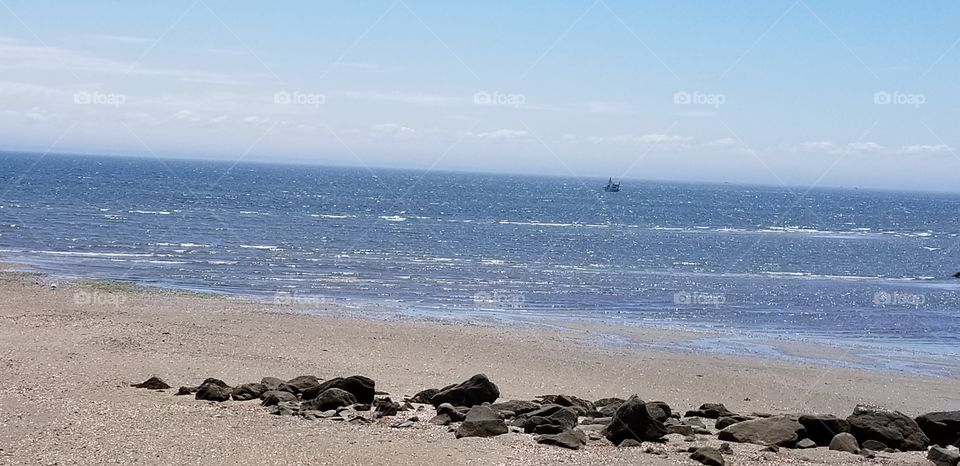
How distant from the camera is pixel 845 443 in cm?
1442

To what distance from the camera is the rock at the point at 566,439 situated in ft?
45.1

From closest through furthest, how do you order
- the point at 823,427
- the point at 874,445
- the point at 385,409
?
1. the point at 874,445
2. the point at 823,427
3. the point at 385,409

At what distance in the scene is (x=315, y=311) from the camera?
29.9 metres

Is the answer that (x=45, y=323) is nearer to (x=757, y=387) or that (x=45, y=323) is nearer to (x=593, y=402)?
(x=593, y=402)

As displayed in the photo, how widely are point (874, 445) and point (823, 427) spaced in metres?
0.76

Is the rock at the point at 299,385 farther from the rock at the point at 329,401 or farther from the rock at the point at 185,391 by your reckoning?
the rock at the point at 185,391

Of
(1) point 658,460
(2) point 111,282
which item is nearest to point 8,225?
(2) point 111,282

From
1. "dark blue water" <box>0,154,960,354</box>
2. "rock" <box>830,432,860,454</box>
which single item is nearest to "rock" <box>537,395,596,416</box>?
"rock" <box>830,432,860,454</box>

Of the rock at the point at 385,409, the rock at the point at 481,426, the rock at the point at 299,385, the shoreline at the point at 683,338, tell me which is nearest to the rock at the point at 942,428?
the rock at the point at 481,426

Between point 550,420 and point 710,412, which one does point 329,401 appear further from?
point 710,412

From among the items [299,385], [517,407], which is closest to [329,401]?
[299,385]

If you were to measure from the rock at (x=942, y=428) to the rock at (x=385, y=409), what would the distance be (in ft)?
27.2

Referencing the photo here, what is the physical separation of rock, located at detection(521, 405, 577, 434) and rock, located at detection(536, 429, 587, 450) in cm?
35

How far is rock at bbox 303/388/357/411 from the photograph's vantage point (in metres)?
15.8
